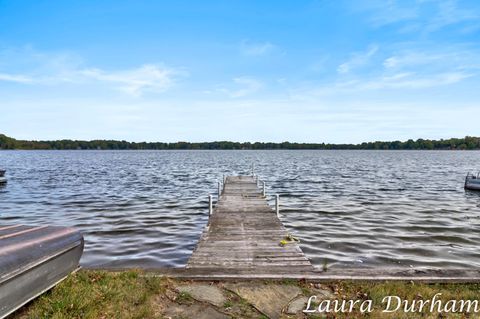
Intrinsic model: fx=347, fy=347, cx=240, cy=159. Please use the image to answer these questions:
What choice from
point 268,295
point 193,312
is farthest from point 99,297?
point 268,295

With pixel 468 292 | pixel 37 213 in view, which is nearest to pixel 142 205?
pixel 37 213

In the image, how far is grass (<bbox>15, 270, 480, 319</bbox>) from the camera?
5.41 meters

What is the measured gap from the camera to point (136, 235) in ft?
50.8

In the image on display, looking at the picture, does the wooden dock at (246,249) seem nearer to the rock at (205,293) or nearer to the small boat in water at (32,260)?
the rock at (205,293)

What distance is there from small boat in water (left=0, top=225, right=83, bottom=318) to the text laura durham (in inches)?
168

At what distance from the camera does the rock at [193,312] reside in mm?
5582

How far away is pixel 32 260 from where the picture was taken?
514 centimetres

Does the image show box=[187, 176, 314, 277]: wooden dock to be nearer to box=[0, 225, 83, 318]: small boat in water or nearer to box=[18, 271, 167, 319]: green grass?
box=[18, 271, 167, 319]: green grass

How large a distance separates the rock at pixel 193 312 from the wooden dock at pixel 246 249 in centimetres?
130

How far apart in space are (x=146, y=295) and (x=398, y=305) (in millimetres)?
4345

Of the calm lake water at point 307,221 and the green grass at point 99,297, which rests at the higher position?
the green grass at point 99,297

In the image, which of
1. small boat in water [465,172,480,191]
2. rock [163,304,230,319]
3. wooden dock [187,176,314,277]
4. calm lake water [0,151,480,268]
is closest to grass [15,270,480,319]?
rock [163,304,230,319]

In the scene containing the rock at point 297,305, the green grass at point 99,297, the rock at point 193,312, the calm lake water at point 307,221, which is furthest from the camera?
the calm lake water at point 307,221

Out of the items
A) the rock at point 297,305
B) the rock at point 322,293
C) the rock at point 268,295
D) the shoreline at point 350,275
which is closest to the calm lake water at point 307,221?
the shoreline at point 350,275
